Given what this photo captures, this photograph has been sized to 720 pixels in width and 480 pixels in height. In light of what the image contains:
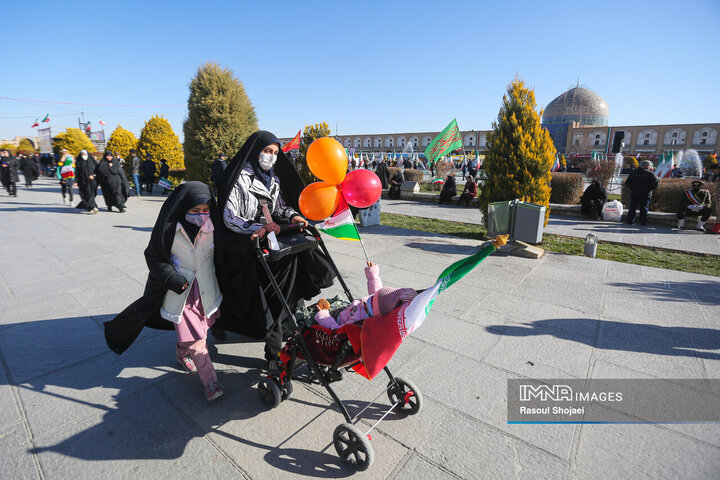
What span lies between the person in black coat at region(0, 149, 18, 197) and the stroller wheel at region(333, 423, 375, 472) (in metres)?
17.6

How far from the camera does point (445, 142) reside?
1372cm

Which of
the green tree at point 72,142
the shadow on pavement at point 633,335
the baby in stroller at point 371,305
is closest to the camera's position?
the baby in stroller at point 371,305

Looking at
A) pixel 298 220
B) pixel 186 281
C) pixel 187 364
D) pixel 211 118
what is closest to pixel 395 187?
pixel 211 118

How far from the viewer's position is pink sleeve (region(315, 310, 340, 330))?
2295 millimetres

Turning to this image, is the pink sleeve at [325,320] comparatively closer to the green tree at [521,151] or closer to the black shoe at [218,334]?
the black shoe at [218,334]

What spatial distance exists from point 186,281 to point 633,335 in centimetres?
429

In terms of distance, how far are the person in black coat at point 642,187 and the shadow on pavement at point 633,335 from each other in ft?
23.4

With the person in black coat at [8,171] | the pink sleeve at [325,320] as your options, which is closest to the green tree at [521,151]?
the pink sleeve at [325,320]

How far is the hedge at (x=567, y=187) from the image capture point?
12.4 m

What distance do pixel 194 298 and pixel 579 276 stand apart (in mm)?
5434

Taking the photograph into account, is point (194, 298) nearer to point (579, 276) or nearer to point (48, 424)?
point (48, 424)

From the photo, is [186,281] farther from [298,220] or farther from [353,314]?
[353,314]

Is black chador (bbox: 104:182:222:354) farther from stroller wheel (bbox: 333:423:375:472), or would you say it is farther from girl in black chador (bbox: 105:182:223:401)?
stroller wheel (bbox: 333:423:375:472)

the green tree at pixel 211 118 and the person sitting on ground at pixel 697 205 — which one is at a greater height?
the green tree at pixel 211 118
